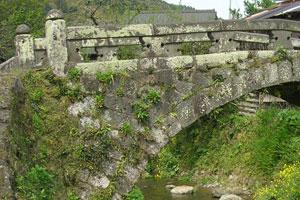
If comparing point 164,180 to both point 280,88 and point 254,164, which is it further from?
point 280,88

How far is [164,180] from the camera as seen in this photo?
24.2m

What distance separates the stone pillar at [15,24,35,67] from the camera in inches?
383

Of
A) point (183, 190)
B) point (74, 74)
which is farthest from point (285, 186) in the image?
point (74, 74)

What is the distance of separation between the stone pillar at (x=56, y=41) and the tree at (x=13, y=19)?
1502 cm

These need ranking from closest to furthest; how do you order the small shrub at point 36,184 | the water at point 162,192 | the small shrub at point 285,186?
the small shrub at point 36,184
the small shrub at point 285,186
the water at point 162,192

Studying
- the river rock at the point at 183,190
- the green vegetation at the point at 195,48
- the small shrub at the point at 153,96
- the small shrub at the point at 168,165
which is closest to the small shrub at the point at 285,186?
the river rock at the point at 183,190

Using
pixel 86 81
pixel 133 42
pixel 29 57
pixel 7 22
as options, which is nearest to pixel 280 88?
pixel 133 42

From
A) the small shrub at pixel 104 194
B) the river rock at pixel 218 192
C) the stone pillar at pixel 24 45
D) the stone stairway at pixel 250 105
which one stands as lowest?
the river rock at pixel 218 192

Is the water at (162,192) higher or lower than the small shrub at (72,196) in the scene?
lower

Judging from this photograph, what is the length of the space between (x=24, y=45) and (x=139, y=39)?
7.61 feet

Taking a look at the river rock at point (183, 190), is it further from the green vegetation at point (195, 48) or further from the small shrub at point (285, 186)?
the green vegetation at point (195, 48)

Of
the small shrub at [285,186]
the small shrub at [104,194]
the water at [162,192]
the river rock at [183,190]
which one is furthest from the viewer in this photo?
the river rock at [183,190]

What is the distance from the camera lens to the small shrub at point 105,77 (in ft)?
32.6

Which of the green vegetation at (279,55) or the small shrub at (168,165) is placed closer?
the green vegetation at (279,55)
